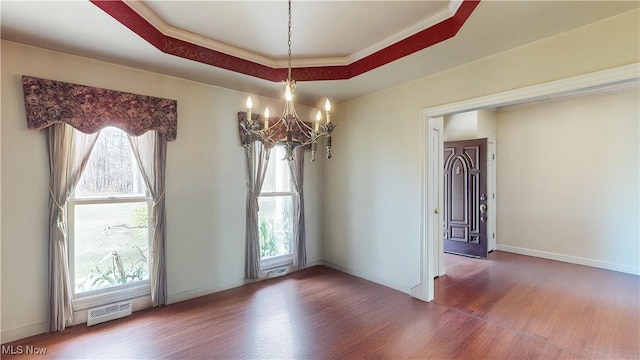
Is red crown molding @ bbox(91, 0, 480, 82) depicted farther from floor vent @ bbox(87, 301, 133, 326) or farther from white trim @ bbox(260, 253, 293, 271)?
floor vent @ bbox(87, 301, 133, 326)

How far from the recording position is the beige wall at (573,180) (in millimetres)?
4426

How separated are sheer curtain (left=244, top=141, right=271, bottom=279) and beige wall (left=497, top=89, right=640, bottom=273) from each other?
4.98m

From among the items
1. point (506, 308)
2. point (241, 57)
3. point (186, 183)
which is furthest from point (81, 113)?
point (506, 308)

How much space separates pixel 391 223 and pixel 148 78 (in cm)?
347

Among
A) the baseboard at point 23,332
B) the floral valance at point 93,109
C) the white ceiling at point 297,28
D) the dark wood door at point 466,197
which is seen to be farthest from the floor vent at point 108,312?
the dark wood door at point 466,197

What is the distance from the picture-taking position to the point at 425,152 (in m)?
3.44

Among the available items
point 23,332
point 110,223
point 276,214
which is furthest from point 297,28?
point 23,332

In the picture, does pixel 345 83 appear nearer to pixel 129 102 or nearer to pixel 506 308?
pixel 129 102

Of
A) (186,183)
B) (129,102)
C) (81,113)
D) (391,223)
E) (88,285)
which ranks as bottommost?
(88,285)

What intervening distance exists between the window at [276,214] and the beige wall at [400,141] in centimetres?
72

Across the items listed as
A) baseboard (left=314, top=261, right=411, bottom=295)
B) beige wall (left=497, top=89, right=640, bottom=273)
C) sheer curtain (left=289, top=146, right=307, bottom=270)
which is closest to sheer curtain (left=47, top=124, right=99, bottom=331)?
sheer curtain (left=289, top=146, right=307, bottom=270)

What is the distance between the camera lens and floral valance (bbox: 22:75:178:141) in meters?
2.52

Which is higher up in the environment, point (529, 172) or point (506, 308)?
point (529, 172)

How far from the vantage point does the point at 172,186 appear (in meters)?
3.33
